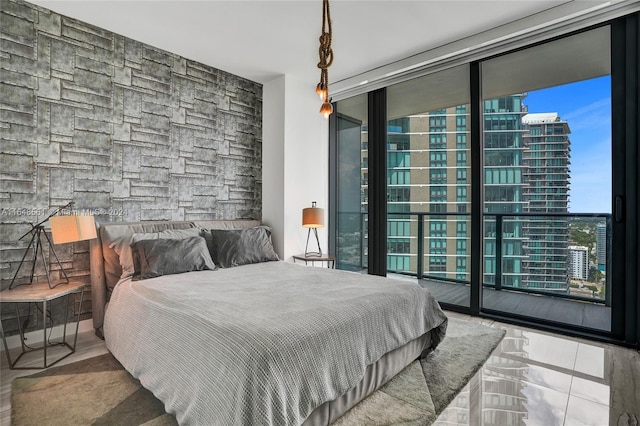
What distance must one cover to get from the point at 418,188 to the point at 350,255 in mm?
1278

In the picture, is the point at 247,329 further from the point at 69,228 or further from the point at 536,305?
the point at 536,305

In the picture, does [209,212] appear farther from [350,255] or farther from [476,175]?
[476,175]

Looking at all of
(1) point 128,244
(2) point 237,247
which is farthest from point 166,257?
(2) point 237,247

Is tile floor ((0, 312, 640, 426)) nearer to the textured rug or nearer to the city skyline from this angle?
the textured rug

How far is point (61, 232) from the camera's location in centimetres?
246

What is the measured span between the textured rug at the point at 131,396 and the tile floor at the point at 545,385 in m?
0.08

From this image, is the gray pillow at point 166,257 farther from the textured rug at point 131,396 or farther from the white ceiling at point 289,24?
the white ceiling at point 289,24

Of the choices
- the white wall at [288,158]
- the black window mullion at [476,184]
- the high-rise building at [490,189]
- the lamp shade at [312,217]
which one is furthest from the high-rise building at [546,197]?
the white wall at [288,158]

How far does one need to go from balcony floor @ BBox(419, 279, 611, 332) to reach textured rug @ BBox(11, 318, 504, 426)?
3.95 ft

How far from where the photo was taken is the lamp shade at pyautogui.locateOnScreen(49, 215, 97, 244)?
2.45 metres

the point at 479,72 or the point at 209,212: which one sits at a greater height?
the point at 479,72

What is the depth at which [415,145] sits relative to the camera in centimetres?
419

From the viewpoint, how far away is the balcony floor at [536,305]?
3.15 m

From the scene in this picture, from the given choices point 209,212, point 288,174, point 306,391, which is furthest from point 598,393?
point 209,212
